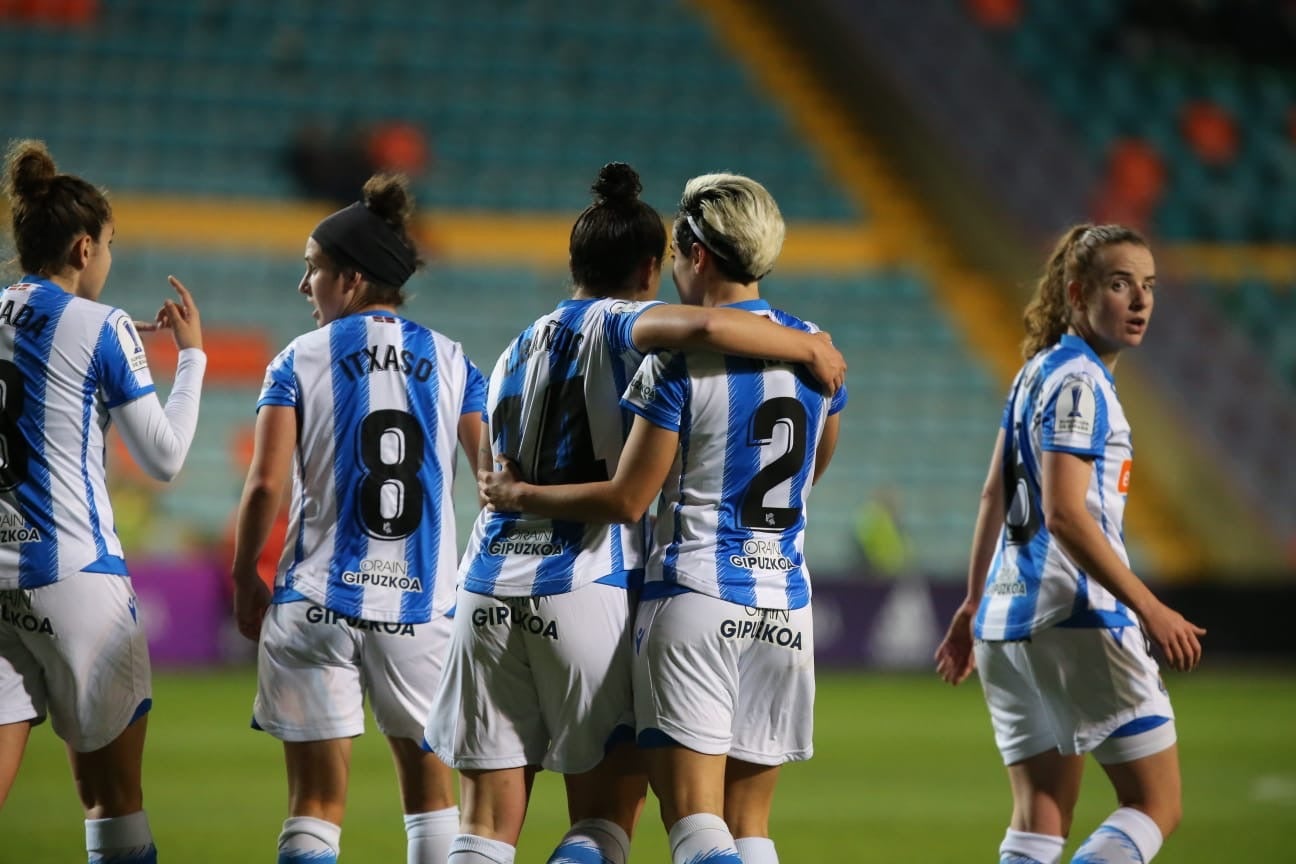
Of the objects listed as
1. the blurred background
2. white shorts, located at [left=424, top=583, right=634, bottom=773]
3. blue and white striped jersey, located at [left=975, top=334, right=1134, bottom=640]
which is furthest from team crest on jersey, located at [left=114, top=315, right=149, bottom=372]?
the blurred background

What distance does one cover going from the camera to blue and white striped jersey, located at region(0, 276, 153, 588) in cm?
432

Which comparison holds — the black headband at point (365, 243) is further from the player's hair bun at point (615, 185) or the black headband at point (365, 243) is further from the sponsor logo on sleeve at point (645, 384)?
the sponsor logo on sleeve at point (645, 384)

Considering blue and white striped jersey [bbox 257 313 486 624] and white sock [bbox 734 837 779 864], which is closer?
white sock [bbox 734 837 779 864]

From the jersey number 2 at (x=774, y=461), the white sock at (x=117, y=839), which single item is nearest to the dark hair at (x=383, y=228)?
the jersey number 2 at (x=774, y=461)

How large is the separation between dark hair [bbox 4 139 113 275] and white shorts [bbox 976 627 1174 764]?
2.72 m

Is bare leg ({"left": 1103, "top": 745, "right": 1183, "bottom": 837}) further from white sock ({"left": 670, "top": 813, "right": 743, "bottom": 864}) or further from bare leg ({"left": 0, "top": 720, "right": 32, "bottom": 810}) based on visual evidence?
bare leg ({"left": 0, "top": 720, "right": 32, "bottom": 810})

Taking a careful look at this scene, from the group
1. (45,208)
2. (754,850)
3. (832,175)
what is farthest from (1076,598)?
(832,175)

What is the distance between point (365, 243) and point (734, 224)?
114cm

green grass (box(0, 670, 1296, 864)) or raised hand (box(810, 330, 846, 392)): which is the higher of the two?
raised hand (box(810, 330, 846, 392))

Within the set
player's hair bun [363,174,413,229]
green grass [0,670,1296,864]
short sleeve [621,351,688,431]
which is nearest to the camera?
short sleeve [621,351,688,431]

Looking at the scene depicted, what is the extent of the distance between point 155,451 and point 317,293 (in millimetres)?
620

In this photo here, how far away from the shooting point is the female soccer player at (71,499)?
430cm

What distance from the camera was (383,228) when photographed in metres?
4.58

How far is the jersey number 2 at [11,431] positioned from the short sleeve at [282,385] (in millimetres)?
609
